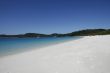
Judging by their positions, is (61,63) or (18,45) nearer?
(61,63)

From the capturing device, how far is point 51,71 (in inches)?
225

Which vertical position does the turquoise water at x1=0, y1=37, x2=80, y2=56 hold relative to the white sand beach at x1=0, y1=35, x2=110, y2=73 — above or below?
below

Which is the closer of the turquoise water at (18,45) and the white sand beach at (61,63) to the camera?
the white sand beach at (61,63)

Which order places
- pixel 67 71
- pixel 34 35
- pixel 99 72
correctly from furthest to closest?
pixel 34 35 → pixel 67 71 → pixel 99 72

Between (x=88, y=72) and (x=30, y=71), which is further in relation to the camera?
(x=30, y=71)

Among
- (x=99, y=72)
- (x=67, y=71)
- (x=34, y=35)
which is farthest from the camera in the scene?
(x=34, y=35)

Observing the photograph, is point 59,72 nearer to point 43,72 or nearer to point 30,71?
point 43,72

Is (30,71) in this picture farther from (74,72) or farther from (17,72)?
(74,72)

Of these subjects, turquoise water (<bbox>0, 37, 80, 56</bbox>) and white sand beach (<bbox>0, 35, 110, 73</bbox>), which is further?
turquoise water (<bbox>0, 37, 80, 56</bbox>)

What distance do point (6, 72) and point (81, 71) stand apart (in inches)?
101

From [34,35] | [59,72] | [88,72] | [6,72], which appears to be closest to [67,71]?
[59,72]

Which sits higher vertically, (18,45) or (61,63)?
(61,63)

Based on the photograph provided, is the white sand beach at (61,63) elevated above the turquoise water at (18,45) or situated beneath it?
elevated above

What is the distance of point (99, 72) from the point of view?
5.22m
